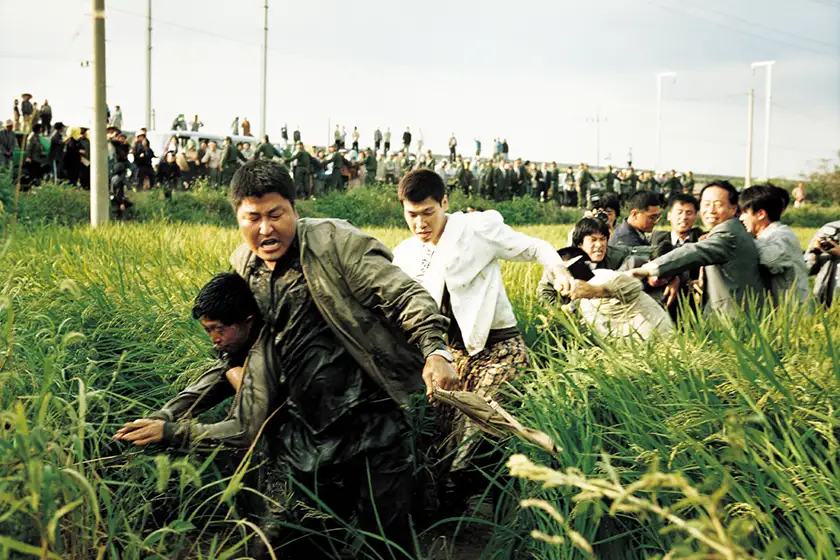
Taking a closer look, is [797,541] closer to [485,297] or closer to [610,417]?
[610,417]

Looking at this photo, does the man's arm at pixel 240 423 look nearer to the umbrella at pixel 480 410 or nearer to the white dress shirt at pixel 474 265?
the umbrella at pixel 480 410

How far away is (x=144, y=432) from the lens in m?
3.04

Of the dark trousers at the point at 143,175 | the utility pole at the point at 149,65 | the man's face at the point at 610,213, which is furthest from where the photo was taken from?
the utility pole at the point at 149,65

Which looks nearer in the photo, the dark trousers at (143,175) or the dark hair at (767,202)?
the dark hair at (767,202)

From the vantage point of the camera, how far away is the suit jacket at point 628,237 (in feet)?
21.7

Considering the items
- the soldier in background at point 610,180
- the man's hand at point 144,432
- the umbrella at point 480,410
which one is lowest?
the man's hand at point 144,432

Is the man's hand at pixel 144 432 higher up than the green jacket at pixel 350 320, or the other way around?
the green jacket at pixel 350 320

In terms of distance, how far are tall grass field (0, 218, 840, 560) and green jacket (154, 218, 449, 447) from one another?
21cm

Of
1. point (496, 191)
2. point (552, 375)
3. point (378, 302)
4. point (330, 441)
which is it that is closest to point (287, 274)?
point (378, 302)

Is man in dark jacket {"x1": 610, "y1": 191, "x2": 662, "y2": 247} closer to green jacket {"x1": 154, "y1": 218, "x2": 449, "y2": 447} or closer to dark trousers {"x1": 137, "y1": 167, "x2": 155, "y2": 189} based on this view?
green jacket {"x1": 154, "y1": 218, "x2": 449, "y2": 447}

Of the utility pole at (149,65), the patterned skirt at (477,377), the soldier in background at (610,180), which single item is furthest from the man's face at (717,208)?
the utility pole at (149,65)

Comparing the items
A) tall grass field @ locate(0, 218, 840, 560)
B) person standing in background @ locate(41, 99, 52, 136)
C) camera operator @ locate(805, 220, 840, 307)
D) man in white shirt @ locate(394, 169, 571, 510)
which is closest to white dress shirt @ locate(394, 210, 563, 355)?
man in white shirt @ locate(394, 169, 571, 510)

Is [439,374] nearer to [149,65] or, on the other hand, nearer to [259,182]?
[259,182]

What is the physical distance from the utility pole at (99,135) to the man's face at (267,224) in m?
9.20
